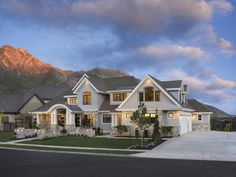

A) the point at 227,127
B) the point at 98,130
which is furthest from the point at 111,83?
the point at 227,127

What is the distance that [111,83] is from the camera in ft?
175

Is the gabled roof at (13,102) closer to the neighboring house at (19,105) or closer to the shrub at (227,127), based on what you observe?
the neighboring house at (19,105)

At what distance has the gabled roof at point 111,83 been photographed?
4975 cm

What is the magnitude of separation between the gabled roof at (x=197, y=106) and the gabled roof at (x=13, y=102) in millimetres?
28466

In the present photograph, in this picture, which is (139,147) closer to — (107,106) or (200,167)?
(200,167)

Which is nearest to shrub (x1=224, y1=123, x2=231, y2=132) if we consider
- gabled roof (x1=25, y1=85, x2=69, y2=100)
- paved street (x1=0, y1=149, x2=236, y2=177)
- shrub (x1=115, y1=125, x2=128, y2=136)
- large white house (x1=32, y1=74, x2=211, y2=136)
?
large white house (x1=32, y1=74, x2=211, y2=136)

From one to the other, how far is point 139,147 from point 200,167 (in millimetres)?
12137

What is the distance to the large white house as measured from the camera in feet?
136

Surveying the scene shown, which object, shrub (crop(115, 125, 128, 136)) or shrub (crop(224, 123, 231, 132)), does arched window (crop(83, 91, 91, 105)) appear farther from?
shrub (crop(224, 123, 231, 132))

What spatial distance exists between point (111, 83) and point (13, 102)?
2246 cm

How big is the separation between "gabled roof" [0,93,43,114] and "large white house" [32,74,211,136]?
33.3 feet

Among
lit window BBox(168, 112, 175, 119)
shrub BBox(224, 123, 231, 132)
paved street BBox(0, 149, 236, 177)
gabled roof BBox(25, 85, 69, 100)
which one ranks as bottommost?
shrub BBox(224, 123, 231, 132)

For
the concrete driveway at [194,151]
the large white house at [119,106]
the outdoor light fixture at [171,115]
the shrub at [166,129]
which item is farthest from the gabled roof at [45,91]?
the concrete driveway at [194,151]

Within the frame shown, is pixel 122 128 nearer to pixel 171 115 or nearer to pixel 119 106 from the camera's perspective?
pixel 119 106
